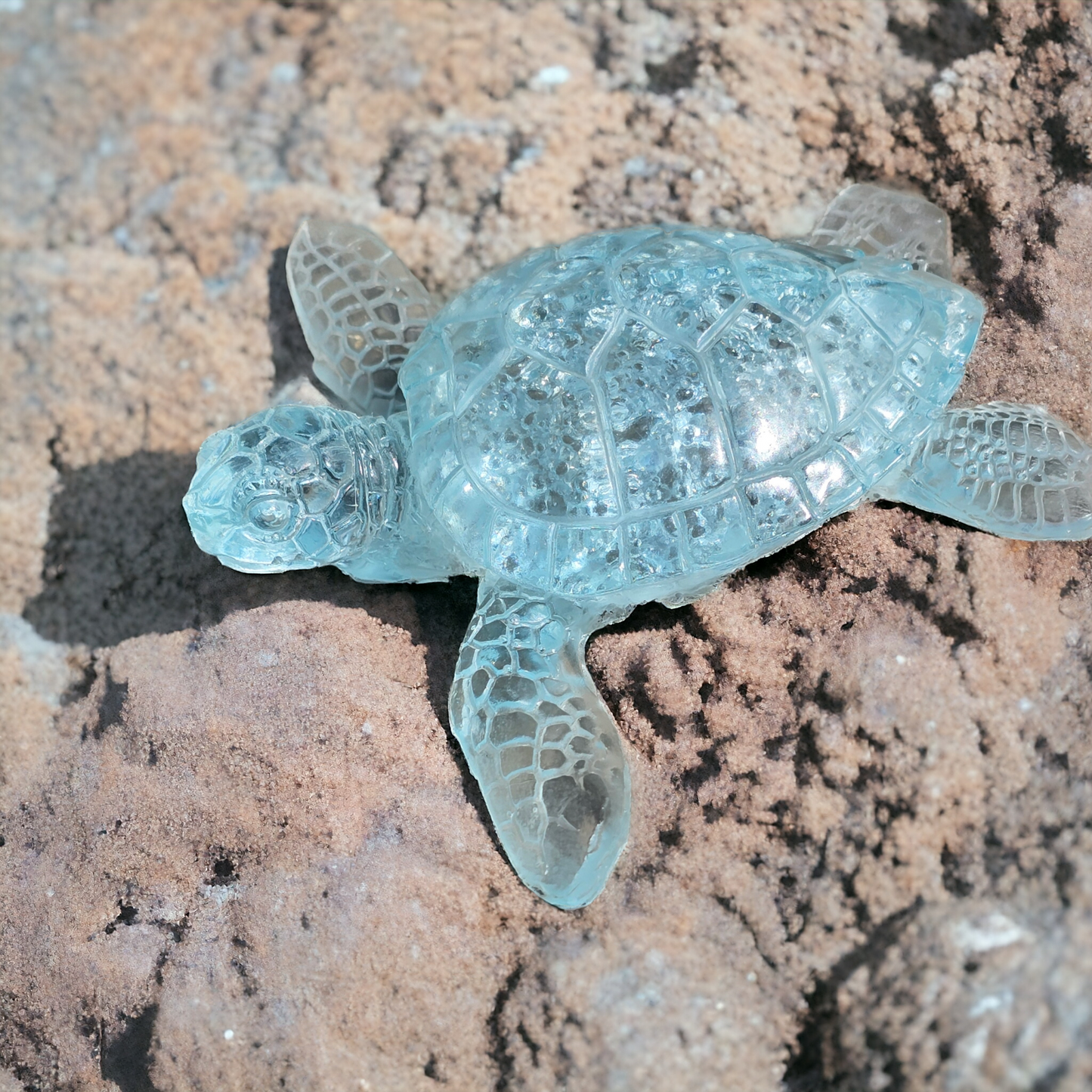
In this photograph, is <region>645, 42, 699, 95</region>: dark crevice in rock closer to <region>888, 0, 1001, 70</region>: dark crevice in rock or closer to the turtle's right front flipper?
<region>888, 0, 1001, 70</region>: dark crevice in rock

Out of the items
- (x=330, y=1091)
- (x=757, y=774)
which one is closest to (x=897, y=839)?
(x=757, y=774)

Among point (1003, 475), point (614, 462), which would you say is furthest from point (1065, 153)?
point (614, 462)

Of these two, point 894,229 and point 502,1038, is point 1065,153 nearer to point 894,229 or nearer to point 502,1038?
point 894,229

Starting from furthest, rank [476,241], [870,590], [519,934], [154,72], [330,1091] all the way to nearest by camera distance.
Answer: [154,72], [476,241], [870,590], [519,934], [330,1091]

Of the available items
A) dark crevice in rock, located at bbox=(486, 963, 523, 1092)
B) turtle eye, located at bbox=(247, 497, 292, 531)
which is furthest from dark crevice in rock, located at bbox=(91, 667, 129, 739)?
dark crevice in rock, located at bbox=(486, 963, 523, 1092)

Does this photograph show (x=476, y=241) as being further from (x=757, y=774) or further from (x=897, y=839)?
(x=897, y=839)

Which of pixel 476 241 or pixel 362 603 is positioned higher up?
pixel 476 241

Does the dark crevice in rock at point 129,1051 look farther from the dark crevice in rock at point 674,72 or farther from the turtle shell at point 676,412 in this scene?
the dark crevice in rock at point 674,72

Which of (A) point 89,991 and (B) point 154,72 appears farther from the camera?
(B) point 154,72
